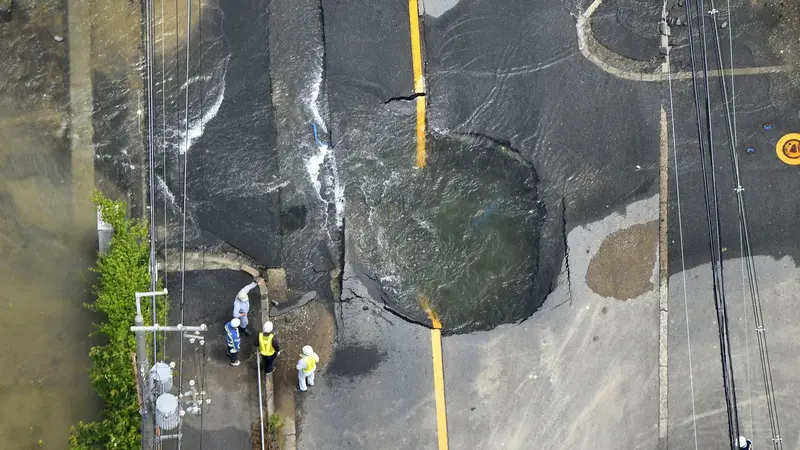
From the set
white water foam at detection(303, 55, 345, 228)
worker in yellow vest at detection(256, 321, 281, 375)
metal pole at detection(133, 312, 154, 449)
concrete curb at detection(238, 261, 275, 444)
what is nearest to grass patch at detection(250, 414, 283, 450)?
concrete curb at detection(238, 261, 275, 444)

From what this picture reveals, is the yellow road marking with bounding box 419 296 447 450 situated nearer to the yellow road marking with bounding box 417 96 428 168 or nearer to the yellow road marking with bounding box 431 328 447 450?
the yellow road marking with bounding box 431 328 447 450

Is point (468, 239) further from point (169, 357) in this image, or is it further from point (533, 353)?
point (169, 357)

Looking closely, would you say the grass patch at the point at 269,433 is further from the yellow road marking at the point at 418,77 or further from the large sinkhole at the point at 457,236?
the yellow road marking at the point at 418,77

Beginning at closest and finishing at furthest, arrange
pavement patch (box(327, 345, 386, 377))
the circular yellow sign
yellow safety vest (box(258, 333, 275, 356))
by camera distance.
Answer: yellow safety vest (box(258, 333, 275, 356)) < pavement patch (box(327, 345, 386, 377)) < the circular yellow sign

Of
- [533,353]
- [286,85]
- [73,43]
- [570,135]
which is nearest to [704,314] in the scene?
[533,353]

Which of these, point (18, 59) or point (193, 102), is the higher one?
point (18, 59)

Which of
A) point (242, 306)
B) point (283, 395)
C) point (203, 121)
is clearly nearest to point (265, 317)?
point (242, 306)

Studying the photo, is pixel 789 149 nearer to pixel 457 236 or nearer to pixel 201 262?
pixel 457 236
